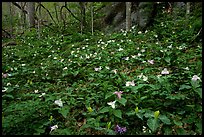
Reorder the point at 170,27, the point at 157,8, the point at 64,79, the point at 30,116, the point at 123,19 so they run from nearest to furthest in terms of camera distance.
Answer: the point at 30,116
the point at 64,79
the point at 170,27
the point at 157,8
the point at 123,19

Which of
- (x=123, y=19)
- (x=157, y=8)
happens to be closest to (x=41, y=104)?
(x=157, y=8)

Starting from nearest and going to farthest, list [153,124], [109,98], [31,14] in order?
1. [153,124]
2. [109,98]
3. [31,14]

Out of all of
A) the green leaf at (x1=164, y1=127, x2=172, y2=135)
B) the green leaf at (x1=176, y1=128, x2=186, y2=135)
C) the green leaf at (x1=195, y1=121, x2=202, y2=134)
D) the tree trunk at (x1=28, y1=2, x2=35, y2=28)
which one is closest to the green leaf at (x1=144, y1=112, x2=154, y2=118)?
the green leaf at (x1=164, y1=127, x2=172, y2=135)

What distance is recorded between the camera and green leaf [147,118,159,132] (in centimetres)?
274

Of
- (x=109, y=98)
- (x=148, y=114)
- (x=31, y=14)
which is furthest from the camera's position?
(x=31, y=14)

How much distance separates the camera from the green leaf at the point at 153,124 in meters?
2.74

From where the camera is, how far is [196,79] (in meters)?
3.22

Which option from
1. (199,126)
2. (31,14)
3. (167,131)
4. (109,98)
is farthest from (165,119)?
(31,14)

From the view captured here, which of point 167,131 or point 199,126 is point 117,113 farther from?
point 199,126

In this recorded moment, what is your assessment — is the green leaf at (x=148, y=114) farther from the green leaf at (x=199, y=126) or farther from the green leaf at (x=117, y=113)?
the green leaf at (x=199, y=126)

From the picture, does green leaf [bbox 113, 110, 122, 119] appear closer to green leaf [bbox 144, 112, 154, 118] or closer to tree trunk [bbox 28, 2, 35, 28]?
green leaf [bbox 144, 112, 154, 118]

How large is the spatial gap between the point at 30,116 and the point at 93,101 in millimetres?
920

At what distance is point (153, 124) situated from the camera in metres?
2.78

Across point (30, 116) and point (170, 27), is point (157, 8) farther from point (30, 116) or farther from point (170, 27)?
point (30, 116)
